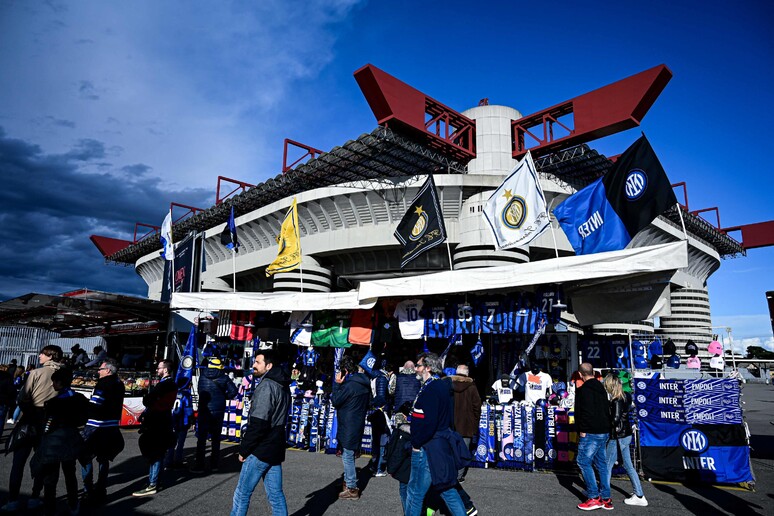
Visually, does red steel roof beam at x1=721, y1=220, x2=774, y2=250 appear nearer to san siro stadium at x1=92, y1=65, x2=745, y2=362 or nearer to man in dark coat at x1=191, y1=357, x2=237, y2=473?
san siro stadium at x1=92, y1=65, x2=745, y2=362

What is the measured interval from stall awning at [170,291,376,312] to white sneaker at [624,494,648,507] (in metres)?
7.25

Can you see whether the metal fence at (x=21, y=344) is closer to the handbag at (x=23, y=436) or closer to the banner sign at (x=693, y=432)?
the handbag at (x=23, y=436)

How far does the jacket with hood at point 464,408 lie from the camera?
7.59 metres

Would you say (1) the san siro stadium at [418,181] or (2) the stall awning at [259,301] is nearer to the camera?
(2) the stall awning at [259,301]

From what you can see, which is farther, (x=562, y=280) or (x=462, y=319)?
(x=462, y=319)

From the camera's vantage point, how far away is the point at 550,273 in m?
9.14

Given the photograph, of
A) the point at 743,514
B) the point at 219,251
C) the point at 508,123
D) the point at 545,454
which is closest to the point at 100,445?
the point at 545,454

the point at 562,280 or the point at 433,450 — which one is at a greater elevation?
the point at 562,280

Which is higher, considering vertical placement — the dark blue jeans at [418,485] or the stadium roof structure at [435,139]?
the stadium roof structure at [435,139]

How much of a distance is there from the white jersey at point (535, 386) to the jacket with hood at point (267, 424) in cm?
717

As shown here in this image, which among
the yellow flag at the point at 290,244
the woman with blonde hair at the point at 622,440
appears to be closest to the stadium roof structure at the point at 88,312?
the yellow flag at the point at 290,244

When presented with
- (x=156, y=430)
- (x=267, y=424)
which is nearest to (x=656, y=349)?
(x=267, y=424)

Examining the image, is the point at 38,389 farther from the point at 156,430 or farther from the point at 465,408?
the point at 465,408

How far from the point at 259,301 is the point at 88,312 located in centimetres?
1240
